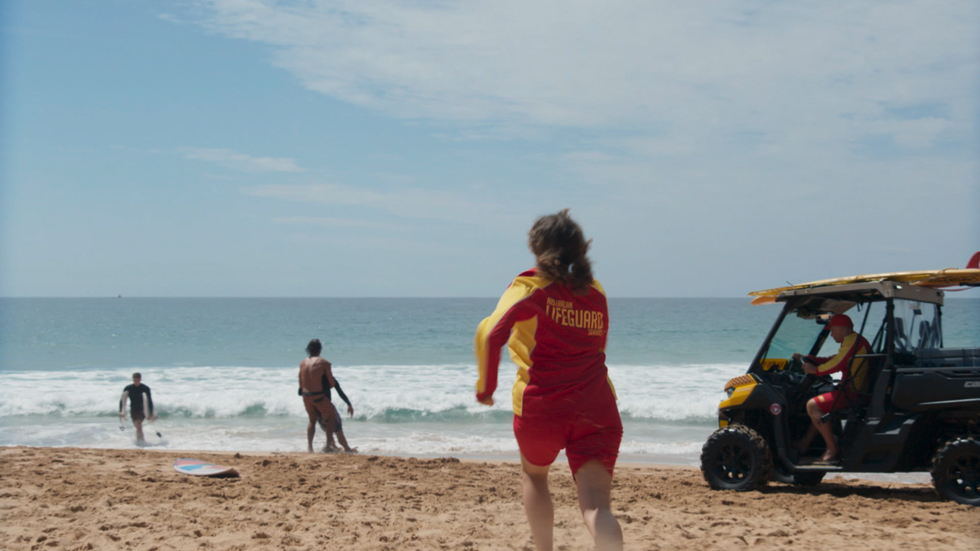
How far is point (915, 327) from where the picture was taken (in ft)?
A: 19.7

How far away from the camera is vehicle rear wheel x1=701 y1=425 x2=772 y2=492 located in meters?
6.16

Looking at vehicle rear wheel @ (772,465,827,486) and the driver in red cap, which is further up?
the driver in red cap

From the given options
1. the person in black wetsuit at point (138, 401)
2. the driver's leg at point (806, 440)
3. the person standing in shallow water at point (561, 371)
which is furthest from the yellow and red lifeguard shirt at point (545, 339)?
the person in black wetsuit at point (138, 401)

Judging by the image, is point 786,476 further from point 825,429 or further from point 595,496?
point 595,496

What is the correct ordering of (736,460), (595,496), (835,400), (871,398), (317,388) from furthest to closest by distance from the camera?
(317,388) → (736,460) → (835,400) → (871,398) → (595,496)

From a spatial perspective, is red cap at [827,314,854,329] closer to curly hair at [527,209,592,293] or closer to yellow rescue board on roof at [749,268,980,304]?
yellow rescue board on roof at [749,268,980,304]

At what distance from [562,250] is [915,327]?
4.48m

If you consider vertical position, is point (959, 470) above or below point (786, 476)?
above

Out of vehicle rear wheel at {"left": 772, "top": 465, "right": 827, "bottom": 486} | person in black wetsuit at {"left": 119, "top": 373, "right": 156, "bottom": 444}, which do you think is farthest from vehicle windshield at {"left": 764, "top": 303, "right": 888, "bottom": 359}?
person in black wetsuit at {"left": 119, "top": 373, "right": 156, "bottom": 444}

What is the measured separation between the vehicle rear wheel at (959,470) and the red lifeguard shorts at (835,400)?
0.70 metres

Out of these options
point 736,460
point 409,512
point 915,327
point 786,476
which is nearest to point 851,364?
point 915,327

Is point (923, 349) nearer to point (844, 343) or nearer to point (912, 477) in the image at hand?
point (844, 343)

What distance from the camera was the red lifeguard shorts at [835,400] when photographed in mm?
5922

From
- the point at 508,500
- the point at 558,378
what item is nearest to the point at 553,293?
the point at 558,378
